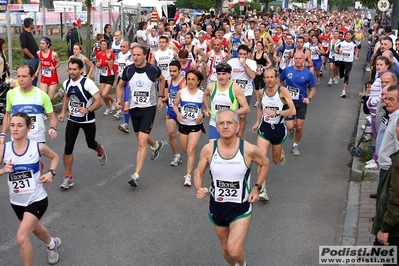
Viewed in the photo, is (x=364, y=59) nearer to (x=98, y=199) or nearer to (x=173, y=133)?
(x=173, y=133)

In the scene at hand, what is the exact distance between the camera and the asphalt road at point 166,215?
5.63 m

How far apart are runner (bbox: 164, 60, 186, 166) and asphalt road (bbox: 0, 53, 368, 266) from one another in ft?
1.02

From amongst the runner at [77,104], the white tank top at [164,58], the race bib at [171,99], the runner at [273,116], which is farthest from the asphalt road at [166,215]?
the white tank top at [164,58]

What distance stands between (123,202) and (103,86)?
18.8 feet

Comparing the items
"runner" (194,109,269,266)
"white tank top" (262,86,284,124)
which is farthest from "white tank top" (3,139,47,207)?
"white tank top" (262,86,284,124)

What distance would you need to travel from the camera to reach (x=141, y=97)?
7875 millimetres

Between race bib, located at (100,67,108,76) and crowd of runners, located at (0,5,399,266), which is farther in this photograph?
race bib, located at (100,67,108,76)

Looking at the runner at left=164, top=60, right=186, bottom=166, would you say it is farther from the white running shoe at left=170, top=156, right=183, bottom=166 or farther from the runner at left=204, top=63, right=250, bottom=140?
the runner at left=204, top=63, right=250, bottom=140

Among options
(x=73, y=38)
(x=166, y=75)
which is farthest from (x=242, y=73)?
(x=73, y=38)

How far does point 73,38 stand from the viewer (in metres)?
16.2

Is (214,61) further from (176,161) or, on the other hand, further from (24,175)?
(24,175)

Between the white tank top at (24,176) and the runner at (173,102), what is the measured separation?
3.65 metres

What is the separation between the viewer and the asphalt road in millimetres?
5629

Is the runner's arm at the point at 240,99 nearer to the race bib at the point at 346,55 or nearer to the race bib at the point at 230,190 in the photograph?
the race bib at the point at 230,190
